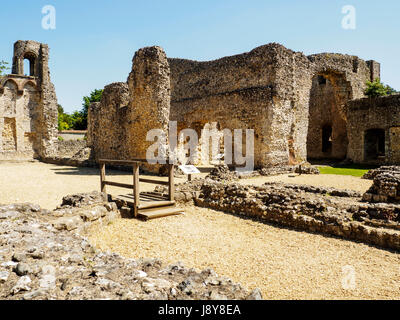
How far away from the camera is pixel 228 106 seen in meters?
16.8

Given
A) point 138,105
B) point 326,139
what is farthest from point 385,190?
point 326,139

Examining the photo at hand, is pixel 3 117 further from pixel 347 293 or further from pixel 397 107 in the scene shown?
pixel 397 107

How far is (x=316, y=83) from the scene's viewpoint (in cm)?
2470

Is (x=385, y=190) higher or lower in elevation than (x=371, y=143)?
lower

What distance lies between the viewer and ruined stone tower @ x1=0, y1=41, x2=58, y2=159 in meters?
21.6

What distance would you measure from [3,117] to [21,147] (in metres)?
2.49

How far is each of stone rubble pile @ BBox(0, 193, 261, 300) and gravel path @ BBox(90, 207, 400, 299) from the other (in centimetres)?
98

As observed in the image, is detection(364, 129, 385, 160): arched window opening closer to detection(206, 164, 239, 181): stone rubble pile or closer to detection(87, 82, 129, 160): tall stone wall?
detection(206, 164, 239, 181): stone rubble pile

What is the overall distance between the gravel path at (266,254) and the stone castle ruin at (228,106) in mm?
8626

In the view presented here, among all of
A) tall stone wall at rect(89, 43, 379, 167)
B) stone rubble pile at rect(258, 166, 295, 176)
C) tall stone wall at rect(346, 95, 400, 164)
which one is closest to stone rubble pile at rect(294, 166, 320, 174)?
stone rubble pile at rect(258, 166, 295, 176)

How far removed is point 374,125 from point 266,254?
55.2 ft

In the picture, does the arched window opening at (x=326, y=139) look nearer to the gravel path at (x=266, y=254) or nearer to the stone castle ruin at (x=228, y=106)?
the stone castle ruin at (x=228, y=106)

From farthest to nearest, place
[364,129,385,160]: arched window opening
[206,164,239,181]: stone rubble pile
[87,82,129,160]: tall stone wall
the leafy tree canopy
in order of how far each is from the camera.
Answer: the leafy tree canopy → [364,129,385,160]: arched window opening → [87,82,129,160]: tall stone wall → [206,164,239,181]: stone rubble pile

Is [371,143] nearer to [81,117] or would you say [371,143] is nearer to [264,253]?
[264,253]
